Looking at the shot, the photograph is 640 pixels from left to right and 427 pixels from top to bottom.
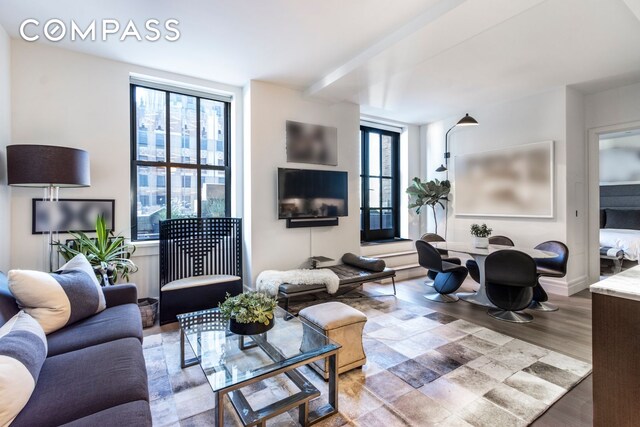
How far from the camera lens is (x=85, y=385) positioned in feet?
4.60

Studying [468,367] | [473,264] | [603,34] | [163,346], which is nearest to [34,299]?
[163,346]

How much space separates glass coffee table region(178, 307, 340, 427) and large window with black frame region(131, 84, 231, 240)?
6.54ft

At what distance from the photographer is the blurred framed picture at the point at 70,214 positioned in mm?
2990

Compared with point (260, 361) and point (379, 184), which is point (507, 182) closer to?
point (379, 184)

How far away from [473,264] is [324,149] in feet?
8.70

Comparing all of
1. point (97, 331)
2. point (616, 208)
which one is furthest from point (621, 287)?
point (616, 208)

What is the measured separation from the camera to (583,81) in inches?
156

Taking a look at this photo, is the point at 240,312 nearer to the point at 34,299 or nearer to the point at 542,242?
the point at 34,299

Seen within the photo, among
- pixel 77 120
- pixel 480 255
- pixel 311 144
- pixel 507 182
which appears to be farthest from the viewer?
pixel 507 182

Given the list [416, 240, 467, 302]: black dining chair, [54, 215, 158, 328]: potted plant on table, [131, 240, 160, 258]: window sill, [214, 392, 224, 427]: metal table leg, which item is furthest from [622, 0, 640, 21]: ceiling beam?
[131, 240, 160, 258]: window sill

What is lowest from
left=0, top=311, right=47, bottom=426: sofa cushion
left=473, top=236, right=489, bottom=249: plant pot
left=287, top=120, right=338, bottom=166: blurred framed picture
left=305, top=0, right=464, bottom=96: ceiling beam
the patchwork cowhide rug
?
the patchwork cowhide rug

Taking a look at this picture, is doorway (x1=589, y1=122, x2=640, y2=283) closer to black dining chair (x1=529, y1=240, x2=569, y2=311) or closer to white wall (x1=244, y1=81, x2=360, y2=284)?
black dining chair (x1=529, y1=240, x2=569, y2=311)

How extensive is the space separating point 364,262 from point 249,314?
8.22 ft

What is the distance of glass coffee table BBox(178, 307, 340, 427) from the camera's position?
160cm
